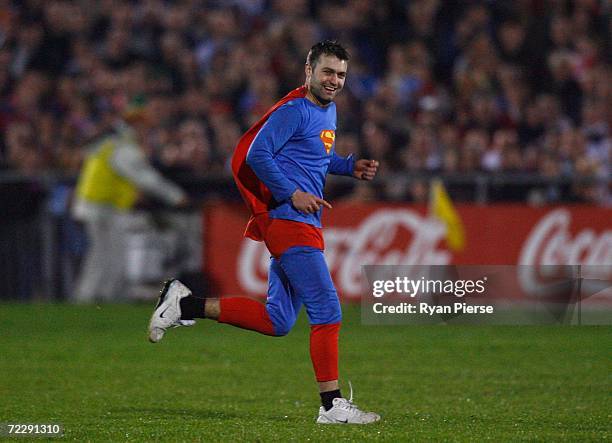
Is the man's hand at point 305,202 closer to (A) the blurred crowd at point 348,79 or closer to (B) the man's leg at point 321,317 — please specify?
(B) the man's leg at point 321,317

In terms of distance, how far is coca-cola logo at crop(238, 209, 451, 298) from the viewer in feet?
52.7

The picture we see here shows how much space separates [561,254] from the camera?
16.1m

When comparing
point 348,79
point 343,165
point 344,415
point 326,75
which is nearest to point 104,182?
point 348,79

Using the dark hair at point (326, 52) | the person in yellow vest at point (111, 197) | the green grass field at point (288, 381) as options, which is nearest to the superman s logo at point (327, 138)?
the dark hair at point (326, 52)

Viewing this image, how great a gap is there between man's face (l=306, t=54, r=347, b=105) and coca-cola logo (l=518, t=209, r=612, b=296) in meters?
8.81

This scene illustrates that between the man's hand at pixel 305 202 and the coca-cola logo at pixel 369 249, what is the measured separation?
28.2 ft

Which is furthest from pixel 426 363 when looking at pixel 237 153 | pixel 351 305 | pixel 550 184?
pixel 550 184

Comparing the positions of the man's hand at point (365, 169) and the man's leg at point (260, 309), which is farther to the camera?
the man's hand at point (365, 169)

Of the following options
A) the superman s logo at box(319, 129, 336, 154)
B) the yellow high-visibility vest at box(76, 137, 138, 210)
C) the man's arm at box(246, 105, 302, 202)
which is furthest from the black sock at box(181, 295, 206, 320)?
the yellow high-visibility vest at box(76, 137, 138, 210)

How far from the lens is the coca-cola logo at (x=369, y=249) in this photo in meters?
16.1

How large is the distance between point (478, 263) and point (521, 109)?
10.7 ft

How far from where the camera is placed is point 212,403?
852 centimetres

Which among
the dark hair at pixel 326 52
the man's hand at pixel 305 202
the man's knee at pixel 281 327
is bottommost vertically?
the man's knee at pixel 281 327

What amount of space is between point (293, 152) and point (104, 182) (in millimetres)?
9069
